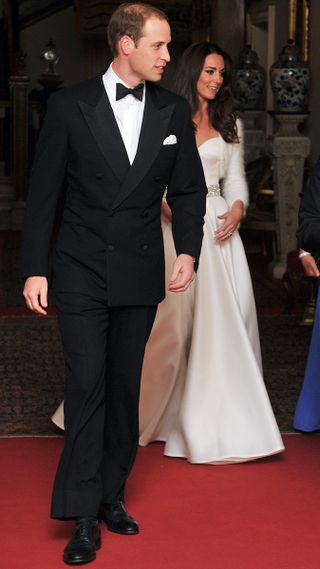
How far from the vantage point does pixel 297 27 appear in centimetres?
1162

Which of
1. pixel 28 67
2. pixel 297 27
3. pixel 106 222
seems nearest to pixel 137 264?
pixel 106 222

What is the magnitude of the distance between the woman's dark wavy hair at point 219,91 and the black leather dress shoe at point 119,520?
6.14 feet

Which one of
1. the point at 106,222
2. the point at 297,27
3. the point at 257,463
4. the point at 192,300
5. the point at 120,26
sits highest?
the point at 297,27

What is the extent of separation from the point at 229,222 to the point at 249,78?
23.4 ft

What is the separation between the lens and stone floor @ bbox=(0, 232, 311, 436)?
602 cm

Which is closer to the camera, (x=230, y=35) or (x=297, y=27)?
(x=297, y=27)

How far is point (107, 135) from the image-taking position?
3994 millimetres

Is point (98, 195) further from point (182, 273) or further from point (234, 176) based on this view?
point (234, 176)

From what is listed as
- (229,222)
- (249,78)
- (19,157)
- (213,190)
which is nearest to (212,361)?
(229,222)

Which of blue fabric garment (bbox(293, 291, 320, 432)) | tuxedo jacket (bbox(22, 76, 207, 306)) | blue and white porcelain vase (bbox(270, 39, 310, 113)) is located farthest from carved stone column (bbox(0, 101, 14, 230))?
tuxedo jacket (bbox(22, 76, 207, 306))

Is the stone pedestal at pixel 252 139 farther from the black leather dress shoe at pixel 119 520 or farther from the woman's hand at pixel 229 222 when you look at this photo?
the black leather dress shoe at pixel 119 520

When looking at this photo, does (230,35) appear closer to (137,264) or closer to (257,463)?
(257,463)

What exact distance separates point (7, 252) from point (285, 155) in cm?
319

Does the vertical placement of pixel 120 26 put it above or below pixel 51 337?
above
